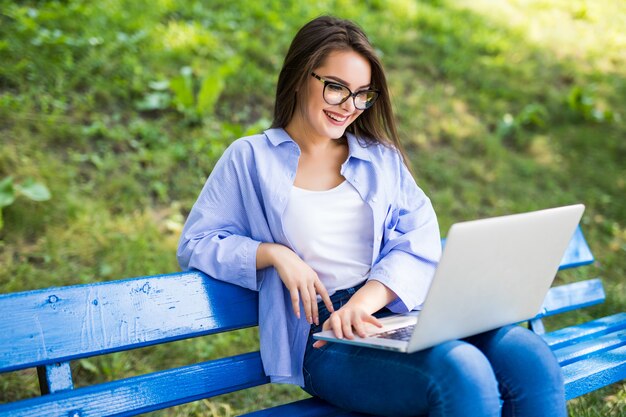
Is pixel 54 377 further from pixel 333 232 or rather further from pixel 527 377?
pixel 527 377

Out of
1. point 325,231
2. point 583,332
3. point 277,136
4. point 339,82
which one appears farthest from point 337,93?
point 583,332

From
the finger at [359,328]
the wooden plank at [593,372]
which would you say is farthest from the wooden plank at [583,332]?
the finger at [359,328]

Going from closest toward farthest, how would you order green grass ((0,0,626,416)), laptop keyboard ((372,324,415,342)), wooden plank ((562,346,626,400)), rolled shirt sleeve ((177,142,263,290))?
1. laptop keyboard ((372,324,415,342))
2. rolled shirt sleeve ((177,142,263,290))
3. wooden plank ((562,346,626,400))
4. green grass ((0,0,626,416))

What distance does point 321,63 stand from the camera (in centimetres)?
228

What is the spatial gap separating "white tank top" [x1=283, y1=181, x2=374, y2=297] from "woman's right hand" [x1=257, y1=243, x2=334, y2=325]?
95 millimetres

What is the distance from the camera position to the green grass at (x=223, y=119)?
3.60m

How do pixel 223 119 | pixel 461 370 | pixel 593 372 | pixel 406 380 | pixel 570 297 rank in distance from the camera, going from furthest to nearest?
pixel 223 119, pixel 570 297, pixel 593 372, pixel 406 380, pixel 461 370

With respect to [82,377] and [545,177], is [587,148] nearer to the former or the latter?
[545,177]

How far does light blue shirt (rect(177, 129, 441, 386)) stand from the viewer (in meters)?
2.18

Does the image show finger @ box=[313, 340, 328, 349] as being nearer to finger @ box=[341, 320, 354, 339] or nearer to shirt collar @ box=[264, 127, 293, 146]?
finger @ box=[341, 320, 354, 339]

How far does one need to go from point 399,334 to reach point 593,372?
3.28ft

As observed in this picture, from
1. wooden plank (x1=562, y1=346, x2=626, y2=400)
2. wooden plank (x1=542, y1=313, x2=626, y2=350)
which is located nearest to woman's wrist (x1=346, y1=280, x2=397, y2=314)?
wooden plank (x1=562, y1=346, x2=626, y2=400)

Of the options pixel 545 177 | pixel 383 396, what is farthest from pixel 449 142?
pixel 383 396

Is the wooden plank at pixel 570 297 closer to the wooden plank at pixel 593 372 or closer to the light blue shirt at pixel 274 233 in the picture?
the wooden plank at pixel 593 372
